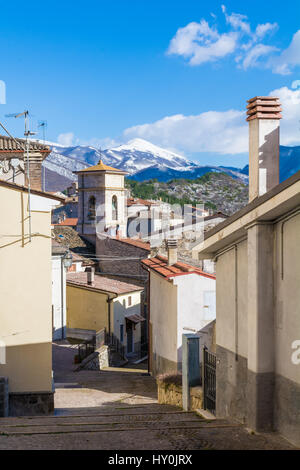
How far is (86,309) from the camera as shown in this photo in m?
27.9

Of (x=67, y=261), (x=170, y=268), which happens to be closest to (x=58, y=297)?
(x=67, y=261)

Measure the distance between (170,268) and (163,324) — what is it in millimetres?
1946

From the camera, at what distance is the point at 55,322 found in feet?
81.8

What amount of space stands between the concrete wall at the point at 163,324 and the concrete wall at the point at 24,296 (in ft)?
18.9

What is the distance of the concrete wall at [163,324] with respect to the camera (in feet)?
52.4

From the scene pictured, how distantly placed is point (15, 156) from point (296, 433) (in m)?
14.8

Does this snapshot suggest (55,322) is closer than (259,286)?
No

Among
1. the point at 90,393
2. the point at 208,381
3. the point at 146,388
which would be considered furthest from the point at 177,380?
the point at 146,388

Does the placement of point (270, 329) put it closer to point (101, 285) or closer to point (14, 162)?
point (14, 162)

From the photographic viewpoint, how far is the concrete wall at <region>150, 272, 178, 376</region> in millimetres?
15977

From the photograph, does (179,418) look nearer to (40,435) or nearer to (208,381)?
(208,381)

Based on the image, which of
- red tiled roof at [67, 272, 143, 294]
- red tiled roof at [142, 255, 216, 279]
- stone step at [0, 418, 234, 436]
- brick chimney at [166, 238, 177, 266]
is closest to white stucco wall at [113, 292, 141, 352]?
red tiled roof at [67, 272, 143, 294]

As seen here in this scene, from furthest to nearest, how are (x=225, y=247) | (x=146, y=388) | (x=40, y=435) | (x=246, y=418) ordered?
(x=146, y=388)
(x=225, y=247)
(x=246, y=418)
(x=40, y=435)

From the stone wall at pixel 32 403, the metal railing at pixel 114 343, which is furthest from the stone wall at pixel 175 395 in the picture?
the metal railing at pixel 114 343
